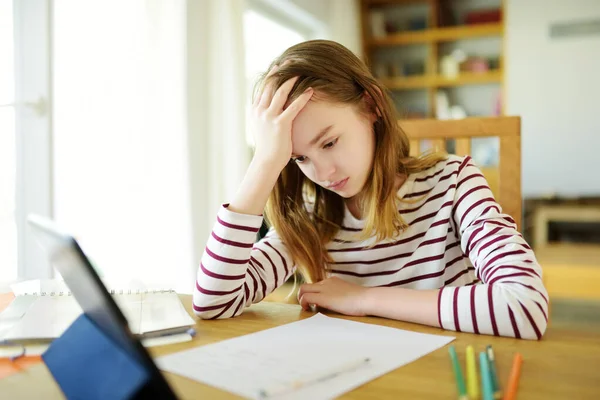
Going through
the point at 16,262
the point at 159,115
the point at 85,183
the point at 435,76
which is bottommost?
the point at 16,262

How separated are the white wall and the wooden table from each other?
12.3ft

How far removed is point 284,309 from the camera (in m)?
0.89

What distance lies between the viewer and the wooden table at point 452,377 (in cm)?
50

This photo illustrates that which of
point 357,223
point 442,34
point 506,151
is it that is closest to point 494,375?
point 357,223

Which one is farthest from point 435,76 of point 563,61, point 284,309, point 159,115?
point 284,309

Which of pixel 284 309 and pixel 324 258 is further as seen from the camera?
pixel 324 258

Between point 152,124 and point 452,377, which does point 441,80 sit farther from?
point 452,377

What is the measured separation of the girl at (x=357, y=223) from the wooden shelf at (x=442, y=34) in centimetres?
350

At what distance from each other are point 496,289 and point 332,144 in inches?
14.2

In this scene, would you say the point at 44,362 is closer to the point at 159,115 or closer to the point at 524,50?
the point at 159,115

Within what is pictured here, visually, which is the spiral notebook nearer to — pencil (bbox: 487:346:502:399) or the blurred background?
pencil (bbox: 487:346:502:399)

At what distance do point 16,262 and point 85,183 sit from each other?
0.31 m

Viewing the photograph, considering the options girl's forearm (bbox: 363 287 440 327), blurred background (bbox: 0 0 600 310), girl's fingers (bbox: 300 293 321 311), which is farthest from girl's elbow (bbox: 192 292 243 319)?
blurred background (bbox: 0 0 600 310)

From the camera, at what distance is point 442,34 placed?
4.36 metres
